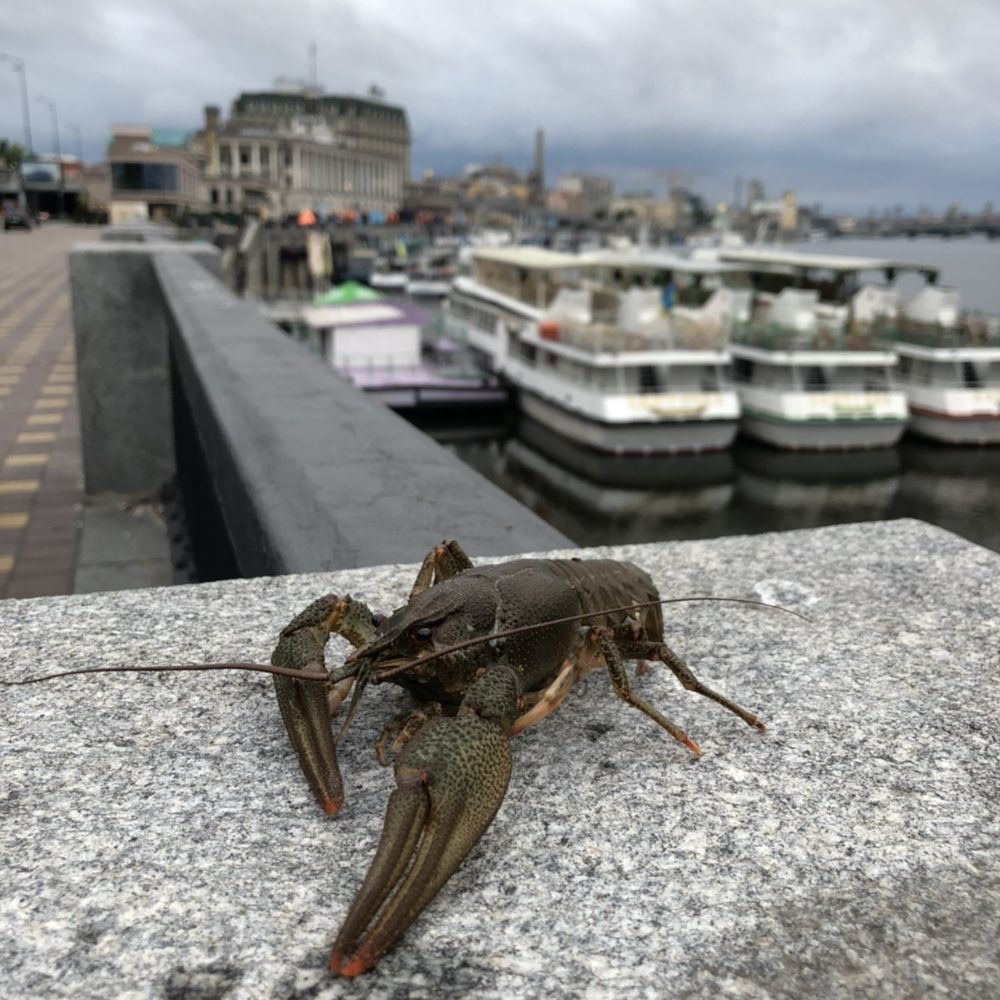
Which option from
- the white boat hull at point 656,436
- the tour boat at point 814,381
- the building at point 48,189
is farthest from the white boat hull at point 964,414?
the building at point 48,189

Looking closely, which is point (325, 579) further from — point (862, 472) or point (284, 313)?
point (284, 313)

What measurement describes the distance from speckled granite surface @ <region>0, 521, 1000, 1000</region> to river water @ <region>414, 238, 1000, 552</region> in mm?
20951

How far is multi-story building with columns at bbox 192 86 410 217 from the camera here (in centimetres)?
12550

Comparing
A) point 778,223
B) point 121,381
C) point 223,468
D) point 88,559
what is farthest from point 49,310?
point 778,223

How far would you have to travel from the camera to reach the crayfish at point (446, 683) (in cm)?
155

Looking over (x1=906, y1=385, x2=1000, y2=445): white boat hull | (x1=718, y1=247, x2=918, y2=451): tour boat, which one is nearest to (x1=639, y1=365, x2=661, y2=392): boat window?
(x1=718, y1=247, x2=918, y2=451): tour boat

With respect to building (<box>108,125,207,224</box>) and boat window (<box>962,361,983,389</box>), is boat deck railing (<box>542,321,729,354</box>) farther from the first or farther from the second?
building (<box>108,125,207,224</box>)

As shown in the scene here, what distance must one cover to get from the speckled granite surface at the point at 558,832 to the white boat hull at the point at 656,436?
26.2 m

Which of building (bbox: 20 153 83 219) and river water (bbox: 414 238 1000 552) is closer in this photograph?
river water (bbox: 414 238 1000 552)

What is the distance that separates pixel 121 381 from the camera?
31.0 feet

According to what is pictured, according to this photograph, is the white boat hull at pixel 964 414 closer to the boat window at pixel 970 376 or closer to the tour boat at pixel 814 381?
the boat window at pixel 970 376

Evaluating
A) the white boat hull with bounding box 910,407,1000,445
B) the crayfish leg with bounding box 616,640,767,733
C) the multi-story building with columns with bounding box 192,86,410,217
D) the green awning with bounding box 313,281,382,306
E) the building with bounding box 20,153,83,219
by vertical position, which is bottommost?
the white boat hull with bounding box 910,407,1000,445

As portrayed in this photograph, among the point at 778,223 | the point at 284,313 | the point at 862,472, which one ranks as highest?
the point at 778,223

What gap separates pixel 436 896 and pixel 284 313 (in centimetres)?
4626
